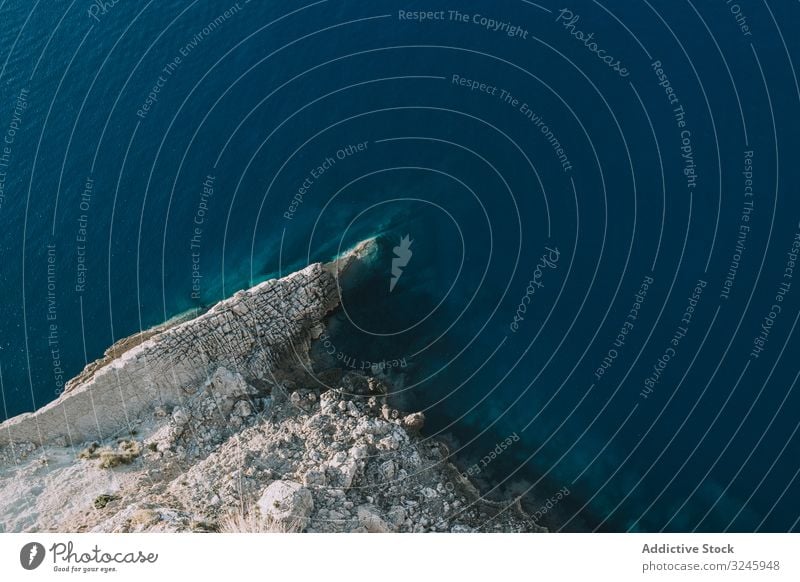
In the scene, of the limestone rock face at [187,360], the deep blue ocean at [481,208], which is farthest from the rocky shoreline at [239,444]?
the deep blue ocean at [481,208]

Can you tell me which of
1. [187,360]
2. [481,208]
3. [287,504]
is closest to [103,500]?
[187,360]

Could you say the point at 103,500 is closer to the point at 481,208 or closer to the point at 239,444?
the point at 239,444

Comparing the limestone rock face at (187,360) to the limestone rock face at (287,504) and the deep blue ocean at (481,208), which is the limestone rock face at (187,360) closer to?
the deep blue ocean at (481,208)

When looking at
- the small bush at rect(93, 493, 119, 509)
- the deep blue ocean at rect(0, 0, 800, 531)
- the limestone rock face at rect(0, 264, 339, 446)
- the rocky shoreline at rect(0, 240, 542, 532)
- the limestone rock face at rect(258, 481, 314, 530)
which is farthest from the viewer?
the deep blue ocean at rect(0, 0, 800, 531)

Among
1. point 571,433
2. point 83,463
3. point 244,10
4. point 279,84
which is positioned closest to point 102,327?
point 83,463

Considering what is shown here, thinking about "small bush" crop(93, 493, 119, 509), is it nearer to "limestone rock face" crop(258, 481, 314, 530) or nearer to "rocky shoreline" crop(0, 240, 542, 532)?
"rocky shoreline" crop(0, 240, 542, 532)

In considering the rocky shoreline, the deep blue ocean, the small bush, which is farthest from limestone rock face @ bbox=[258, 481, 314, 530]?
the deep blue ocean
